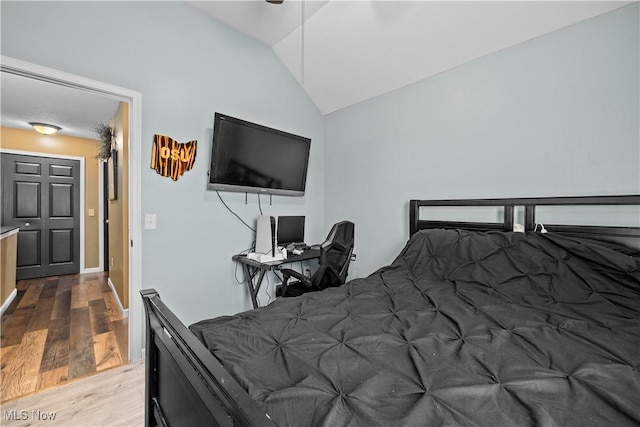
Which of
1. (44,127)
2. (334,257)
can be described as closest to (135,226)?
(334,257)

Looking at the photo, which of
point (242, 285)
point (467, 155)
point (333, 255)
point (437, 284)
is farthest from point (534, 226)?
point (242, 285)

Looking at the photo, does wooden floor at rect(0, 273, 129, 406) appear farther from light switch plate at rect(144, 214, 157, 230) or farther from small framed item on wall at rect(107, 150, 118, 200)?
small framed item on wall at rect(107, 150, 118, 200)

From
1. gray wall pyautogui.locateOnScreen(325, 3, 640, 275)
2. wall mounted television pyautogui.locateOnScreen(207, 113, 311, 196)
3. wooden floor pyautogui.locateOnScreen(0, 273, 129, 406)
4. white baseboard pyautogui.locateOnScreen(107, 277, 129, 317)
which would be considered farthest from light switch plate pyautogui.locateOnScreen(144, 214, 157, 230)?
gray wall pyautogui.locateOnScreen(325, 3, 640, 275)

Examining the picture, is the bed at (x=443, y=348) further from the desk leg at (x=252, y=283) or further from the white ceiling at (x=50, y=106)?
the white ceiling at (x=50, y=106)

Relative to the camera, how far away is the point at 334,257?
2238mm

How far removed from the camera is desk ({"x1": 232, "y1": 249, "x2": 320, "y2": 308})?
235 cm

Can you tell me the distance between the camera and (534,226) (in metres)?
1.94

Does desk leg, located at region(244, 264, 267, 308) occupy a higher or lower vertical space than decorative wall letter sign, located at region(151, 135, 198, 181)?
lower

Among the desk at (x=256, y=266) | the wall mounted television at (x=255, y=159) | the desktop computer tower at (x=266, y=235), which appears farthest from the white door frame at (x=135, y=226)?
the desktop computer tower at (x=266, y=235)

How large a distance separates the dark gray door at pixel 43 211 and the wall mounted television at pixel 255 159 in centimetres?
398

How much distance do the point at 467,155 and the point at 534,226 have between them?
2.38 ft

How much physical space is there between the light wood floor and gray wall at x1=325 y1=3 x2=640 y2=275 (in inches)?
85.7

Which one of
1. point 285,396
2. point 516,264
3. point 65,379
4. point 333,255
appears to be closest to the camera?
point 285,396

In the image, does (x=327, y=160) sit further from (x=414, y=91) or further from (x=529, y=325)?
(x=529, y=325)
